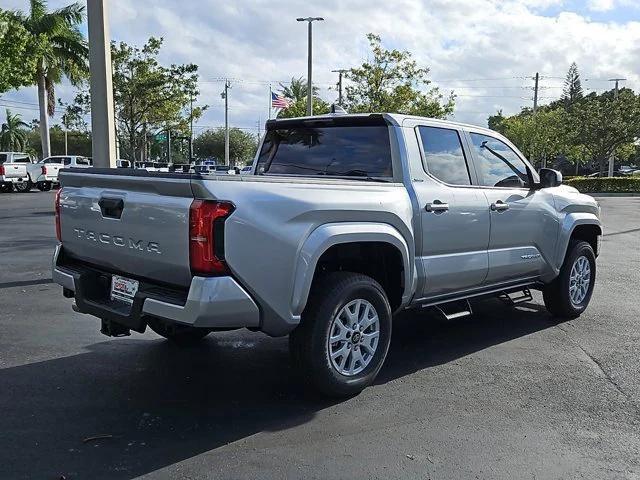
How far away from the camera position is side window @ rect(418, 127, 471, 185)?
5020 millimetres

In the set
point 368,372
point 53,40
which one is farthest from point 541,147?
point 368,372

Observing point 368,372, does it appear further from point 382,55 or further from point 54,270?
point 382,55

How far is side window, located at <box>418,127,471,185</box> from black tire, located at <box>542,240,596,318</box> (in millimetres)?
1894

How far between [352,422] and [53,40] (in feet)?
113

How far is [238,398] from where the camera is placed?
4285mm

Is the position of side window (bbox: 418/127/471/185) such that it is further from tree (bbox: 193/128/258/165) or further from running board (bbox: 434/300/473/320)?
tree (bbox: 193/128/258/165)

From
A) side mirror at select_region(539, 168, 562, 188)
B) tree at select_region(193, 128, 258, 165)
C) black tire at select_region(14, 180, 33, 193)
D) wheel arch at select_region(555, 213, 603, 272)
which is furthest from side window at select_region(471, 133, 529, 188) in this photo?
tree at select_region(193, 128, 258, 165)

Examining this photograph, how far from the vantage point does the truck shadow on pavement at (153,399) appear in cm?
340

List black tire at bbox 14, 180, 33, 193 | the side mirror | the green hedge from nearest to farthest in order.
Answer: the side mirror, black tire at bbox 14, 180, 33, 193, the green hedge

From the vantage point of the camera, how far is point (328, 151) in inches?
206

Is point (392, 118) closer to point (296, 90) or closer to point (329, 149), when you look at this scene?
point (329, 149)

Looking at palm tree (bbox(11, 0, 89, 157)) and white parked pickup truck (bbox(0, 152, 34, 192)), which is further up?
palm tree (bbox(11, 0, 89, 157))

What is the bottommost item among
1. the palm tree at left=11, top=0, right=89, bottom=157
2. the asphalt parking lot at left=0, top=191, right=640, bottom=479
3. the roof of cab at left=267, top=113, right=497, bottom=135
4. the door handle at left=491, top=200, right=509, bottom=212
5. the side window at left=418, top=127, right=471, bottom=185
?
the asphalt parking lot at left=0, top=191, right=640, bottom=479

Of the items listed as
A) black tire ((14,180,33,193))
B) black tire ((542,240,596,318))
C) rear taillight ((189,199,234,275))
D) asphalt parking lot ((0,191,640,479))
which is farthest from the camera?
black tire ((14,180,33,193))
